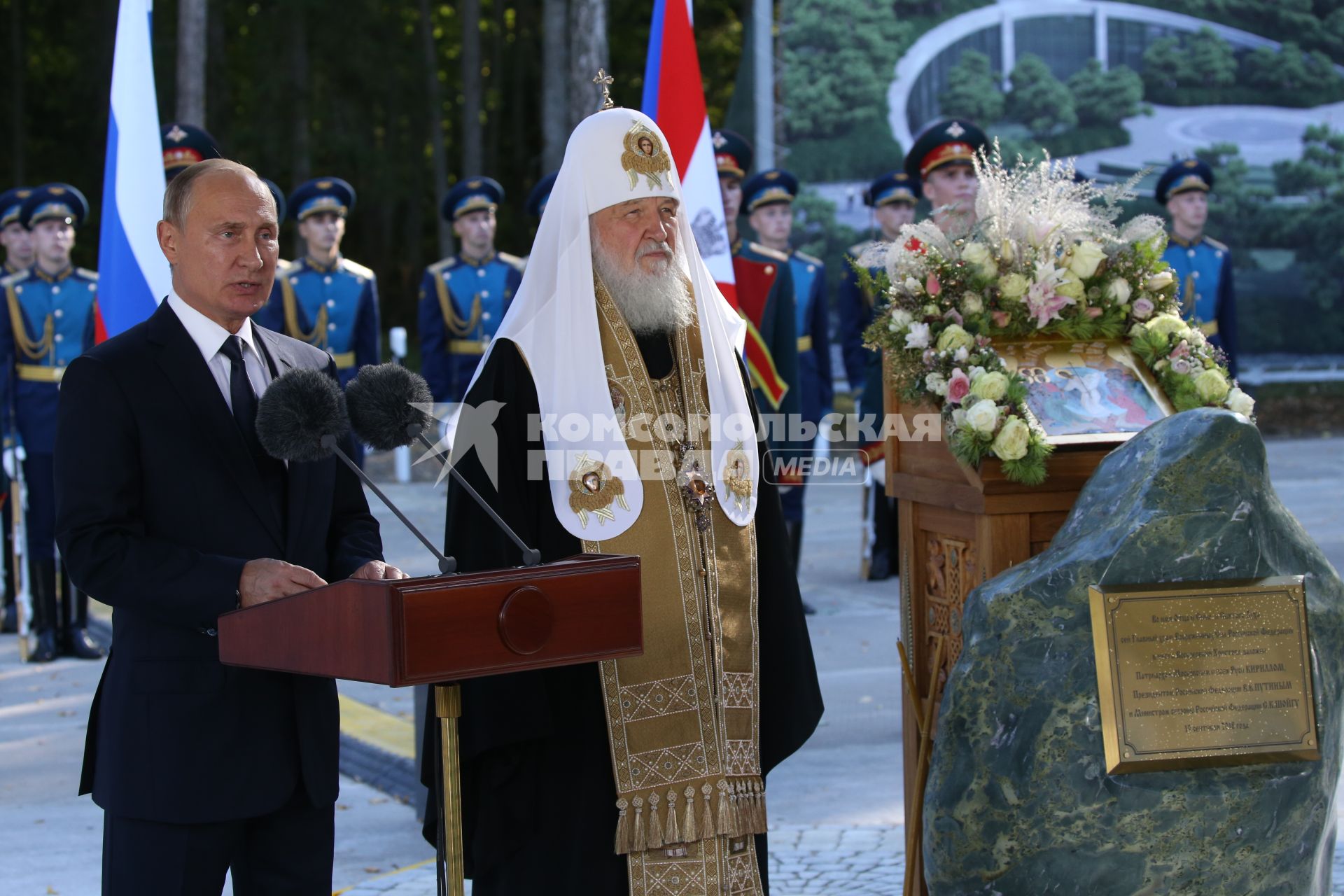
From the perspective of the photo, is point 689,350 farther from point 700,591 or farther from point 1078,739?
point 1078,739

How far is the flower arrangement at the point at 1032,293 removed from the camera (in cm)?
405

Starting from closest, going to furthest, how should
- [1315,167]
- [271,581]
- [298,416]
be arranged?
1. [298,416]
2. [271,581]
3. [1315,167]

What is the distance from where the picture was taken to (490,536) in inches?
138

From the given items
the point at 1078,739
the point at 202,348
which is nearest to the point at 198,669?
the point at 202,348

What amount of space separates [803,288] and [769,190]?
2.30 feet

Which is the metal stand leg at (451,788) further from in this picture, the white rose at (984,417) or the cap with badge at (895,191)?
the cap with badge at (895,191)

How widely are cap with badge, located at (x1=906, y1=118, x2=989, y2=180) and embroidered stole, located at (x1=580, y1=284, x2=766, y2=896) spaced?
4.90 meters

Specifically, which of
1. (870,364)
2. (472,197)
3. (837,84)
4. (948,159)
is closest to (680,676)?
(948,159)

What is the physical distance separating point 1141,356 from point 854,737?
121 inches

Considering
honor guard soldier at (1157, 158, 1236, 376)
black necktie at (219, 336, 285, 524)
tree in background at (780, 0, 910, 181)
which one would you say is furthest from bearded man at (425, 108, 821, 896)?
tree in background at (780, 0, 910, 181)

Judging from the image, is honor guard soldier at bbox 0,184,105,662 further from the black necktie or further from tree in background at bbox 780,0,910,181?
tree in background at bbox 780,0,910,181

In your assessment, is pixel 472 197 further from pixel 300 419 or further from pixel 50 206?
pixel 300 419

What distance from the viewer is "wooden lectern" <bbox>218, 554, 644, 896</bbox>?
8.00ft

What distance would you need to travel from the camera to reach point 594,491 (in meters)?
3.64
